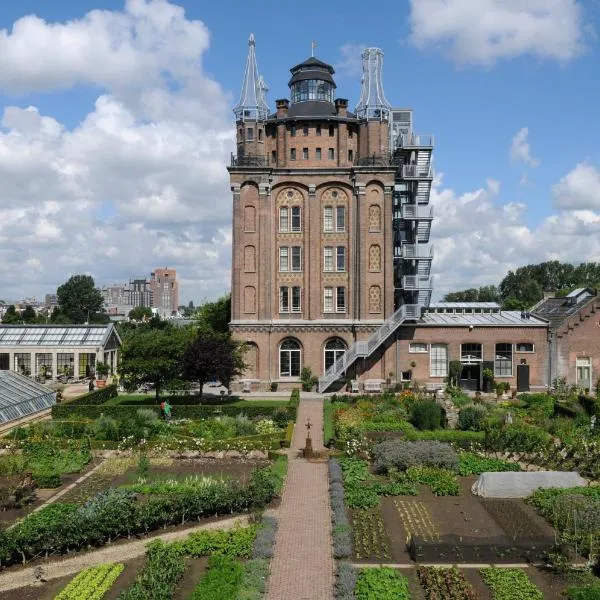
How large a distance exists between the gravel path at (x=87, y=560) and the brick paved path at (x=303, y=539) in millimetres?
1935

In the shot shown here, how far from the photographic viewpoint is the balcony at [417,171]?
5341 cm

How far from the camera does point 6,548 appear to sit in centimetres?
1652

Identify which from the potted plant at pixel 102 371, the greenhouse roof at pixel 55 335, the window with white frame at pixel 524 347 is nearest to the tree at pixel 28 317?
the greenhouse roof at pixel 55 335

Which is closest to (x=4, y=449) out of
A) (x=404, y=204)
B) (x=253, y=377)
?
(x=253, y=377)

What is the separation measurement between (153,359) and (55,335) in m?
22.4

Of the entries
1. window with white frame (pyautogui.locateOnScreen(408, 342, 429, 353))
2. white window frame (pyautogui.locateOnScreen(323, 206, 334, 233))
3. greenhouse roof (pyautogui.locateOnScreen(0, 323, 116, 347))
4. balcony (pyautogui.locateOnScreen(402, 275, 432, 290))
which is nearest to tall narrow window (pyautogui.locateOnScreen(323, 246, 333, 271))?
white window frame (pyautogui.locateOnScreen(323, 206, 334, 233))

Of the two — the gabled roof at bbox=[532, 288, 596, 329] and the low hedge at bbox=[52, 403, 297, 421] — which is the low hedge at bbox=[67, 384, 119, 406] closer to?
the low hedge at bbox=[52, 403, 297, 421]

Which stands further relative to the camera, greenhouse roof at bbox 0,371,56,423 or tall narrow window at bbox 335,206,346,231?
tall narrow window at bbox 335,206,346,231

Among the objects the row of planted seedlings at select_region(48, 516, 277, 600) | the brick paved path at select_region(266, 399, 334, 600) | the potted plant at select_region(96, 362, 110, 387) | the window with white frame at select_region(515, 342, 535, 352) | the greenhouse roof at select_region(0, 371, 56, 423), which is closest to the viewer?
the row of planted seedlings at select_region(48, 516, 277, 600)

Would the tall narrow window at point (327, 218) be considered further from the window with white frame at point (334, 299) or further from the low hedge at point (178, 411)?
the low hedge at point (178, 411)

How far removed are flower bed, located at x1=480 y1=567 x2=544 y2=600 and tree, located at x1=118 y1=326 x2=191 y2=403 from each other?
91.2 ft

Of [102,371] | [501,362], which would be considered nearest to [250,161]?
[102,371]

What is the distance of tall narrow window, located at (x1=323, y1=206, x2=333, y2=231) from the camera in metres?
50.4

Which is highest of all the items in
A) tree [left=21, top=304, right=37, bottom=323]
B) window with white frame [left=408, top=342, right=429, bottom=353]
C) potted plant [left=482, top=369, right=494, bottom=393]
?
tree [left=21, top=304, right=37, bottom=323]
